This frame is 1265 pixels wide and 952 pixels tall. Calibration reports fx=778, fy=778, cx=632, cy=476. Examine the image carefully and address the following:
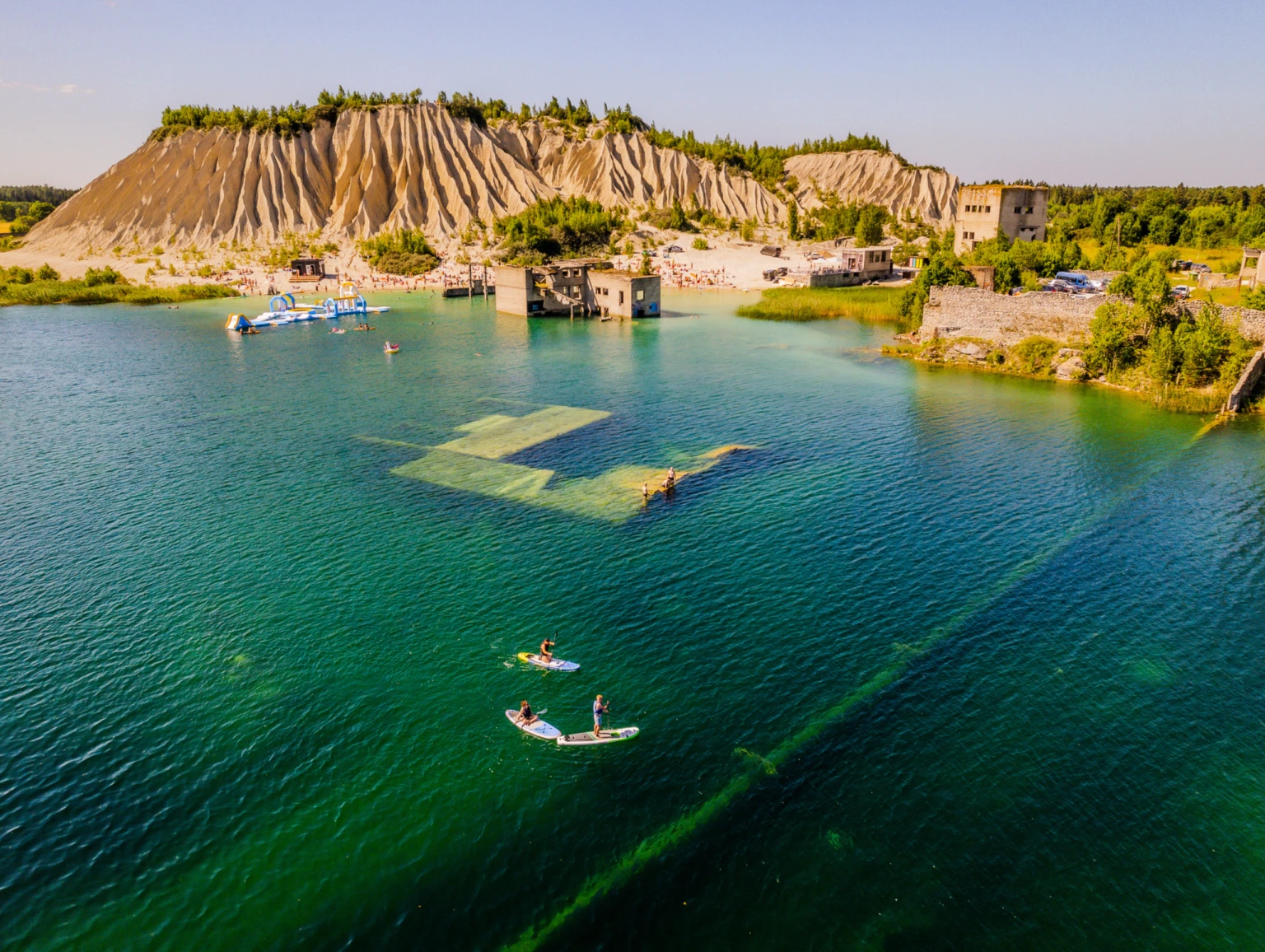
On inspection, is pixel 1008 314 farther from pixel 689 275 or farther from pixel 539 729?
pixel 689 275

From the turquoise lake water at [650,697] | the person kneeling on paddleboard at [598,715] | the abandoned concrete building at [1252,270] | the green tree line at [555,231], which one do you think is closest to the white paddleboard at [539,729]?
the turquoise lake water at [650,697]

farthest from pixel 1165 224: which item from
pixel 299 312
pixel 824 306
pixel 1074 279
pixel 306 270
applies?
pixel 306 270

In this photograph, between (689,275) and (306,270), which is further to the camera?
(689,275)

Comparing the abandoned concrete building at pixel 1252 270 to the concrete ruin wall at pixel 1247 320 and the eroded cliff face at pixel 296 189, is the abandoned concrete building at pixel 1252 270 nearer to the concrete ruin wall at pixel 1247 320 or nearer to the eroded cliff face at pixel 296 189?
the concrete ruin wall at pixel 1247 320

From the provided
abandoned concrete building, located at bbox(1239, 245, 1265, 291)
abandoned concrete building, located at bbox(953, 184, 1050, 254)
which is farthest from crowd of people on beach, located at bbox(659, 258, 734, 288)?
abandoned concrete building, located at bbox(1239, 245, 1265, 291)

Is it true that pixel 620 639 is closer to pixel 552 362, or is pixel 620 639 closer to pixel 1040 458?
pixel 1040 458

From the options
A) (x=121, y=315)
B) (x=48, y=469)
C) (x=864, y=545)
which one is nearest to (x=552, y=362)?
(x=48, y=469)
